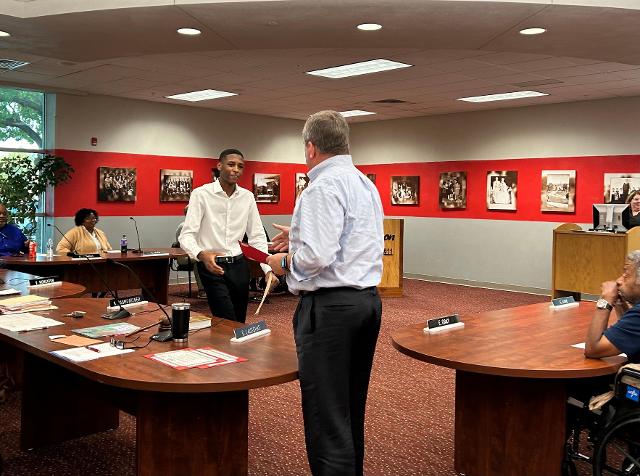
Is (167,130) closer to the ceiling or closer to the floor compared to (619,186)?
closer to the ceiling

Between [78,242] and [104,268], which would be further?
[78,242]

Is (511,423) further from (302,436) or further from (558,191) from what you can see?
(558,191)

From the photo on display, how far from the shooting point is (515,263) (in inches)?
454

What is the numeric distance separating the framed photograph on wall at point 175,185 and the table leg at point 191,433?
939 centimetres

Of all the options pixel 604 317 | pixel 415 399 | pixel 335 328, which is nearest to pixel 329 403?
pixel 335 328

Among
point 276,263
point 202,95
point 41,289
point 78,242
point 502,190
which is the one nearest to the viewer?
point 276,263

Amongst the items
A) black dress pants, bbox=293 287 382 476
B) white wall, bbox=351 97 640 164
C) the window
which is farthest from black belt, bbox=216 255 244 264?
white wall, bbox=351 97 640 164

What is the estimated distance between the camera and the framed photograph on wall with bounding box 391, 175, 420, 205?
1311cm

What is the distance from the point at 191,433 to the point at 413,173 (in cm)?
1083

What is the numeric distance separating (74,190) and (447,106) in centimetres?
638

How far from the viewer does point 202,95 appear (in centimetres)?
1086

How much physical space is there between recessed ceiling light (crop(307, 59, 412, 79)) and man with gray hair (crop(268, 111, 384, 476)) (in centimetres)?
548

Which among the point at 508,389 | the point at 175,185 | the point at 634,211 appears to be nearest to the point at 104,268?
the point at 175,185

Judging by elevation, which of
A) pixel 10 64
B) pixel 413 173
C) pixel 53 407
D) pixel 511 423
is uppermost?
pixel 10 64
